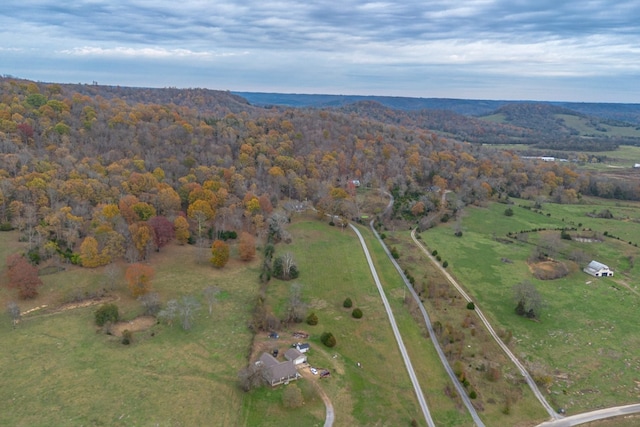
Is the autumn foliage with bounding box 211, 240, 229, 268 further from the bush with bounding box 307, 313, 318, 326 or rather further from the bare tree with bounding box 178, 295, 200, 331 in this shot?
the bush with bounding box 307, 313, 318, 326

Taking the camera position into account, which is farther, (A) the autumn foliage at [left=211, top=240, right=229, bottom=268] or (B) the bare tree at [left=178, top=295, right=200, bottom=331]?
(A) the autumn foliage at [left=211, top=240, right=229, bottom=268]

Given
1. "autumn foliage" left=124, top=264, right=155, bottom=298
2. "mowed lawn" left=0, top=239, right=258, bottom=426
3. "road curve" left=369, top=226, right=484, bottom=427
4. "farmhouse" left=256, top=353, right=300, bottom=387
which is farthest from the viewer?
"autumn foliage" left=124, top=264, right=155, bottom=298

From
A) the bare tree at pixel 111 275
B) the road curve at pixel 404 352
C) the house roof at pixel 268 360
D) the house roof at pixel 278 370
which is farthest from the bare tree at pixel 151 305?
the road curve at pixel 404 352

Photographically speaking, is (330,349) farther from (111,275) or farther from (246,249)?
(111,275)

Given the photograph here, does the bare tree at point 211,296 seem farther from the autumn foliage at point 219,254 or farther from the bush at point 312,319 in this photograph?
the bush at point 312,319

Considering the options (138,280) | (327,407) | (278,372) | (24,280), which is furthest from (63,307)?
(327,407)

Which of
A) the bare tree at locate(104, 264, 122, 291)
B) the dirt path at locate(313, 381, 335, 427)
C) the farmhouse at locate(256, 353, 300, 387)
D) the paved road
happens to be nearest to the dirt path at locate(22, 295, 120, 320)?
the bare tree at locate(104, 264, 122, 291)
